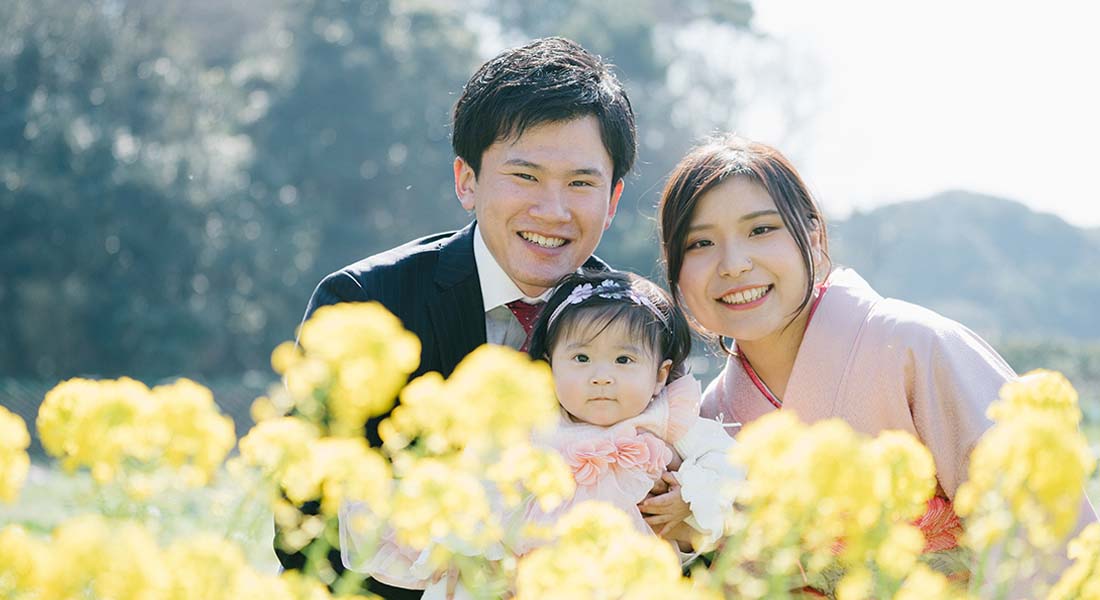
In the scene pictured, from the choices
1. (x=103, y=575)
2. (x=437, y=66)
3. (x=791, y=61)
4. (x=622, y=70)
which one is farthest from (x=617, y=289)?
(x=791, y=61)

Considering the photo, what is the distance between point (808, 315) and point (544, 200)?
37.6 inches

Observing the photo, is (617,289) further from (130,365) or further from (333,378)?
(130,365)

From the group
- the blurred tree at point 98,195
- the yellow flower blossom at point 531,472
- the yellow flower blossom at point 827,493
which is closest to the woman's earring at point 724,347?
the yellow flower blossom at point 531,472

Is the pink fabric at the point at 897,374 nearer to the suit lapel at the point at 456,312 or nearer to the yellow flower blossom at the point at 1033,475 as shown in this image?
the suit lapel at the point at 456,312

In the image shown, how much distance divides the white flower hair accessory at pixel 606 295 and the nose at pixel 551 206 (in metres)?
0.29

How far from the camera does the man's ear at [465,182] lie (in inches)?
162

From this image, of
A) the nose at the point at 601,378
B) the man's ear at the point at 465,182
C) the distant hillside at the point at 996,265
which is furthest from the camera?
the distant hillside at the point at 996,265

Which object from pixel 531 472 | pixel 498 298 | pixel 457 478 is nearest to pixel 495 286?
pixel 498 298

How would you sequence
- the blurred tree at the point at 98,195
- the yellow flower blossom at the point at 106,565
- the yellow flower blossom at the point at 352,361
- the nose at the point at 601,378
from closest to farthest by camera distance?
the yellow flower blossom at the point at 106,565, the yellow flower blossom at the point at 352,361, the nose at the point at 601,378, the blurred tree at the point at 98,195

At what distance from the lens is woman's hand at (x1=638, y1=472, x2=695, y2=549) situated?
3332mm

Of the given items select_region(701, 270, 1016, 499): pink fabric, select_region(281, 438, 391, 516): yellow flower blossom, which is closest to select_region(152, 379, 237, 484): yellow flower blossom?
select_region(281, 438, 391, 516): yellow flower blossom

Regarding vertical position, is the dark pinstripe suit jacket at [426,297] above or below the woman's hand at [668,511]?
above

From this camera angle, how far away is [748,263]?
3.58 metres

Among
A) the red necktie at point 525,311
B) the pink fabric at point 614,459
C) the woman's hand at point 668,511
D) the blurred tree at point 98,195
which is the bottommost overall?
the blurred tree at point 98,195
